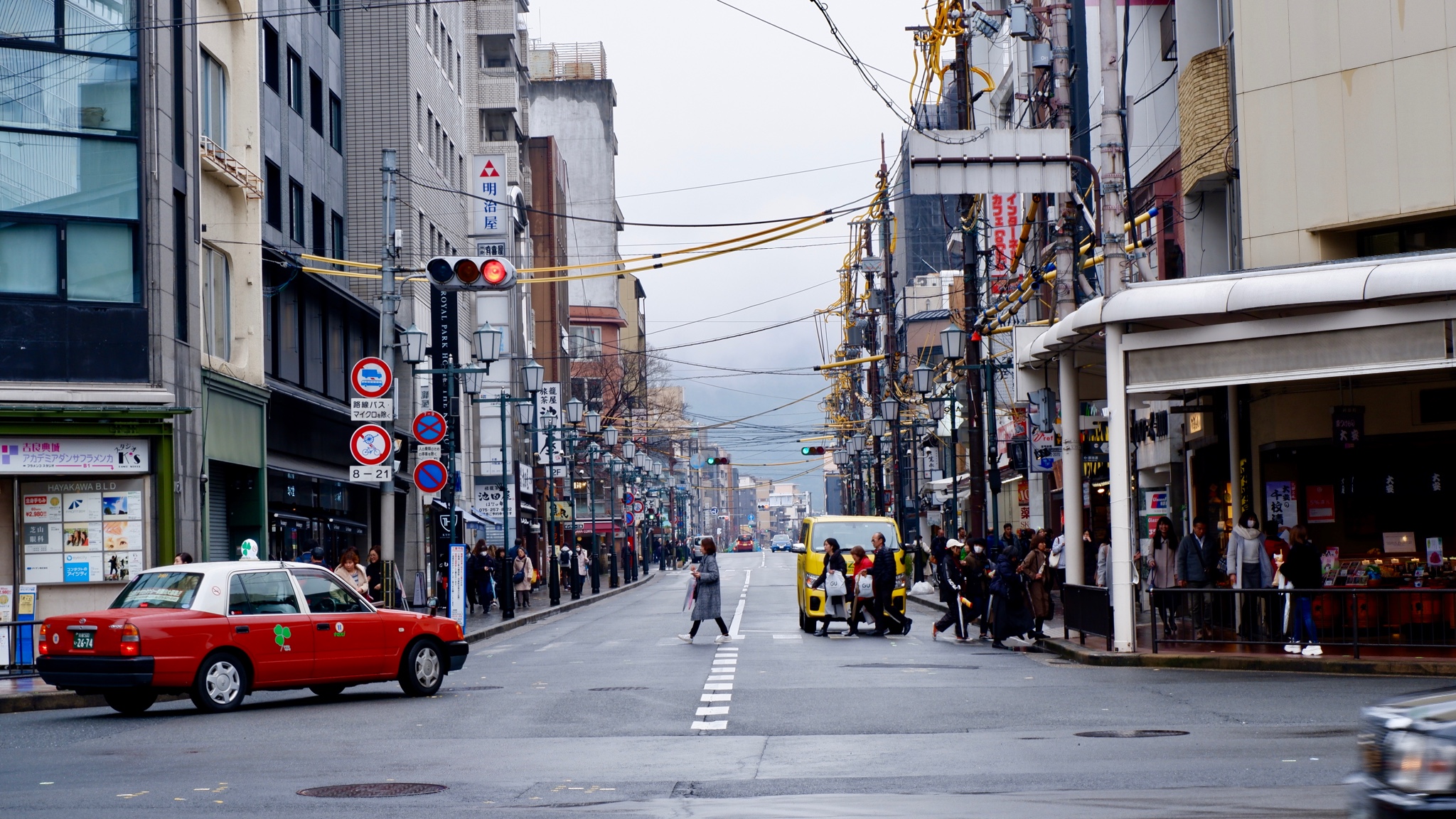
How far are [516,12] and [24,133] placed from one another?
169 feet

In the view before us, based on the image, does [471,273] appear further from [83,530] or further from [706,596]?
[83,530]

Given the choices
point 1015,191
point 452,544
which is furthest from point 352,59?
point 1015,191

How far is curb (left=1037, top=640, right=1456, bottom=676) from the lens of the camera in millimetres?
19531

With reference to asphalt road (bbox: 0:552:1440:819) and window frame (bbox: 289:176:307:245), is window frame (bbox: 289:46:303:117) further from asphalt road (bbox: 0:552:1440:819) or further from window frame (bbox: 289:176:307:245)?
asphalt road (bbox: 0:552:1440:819)

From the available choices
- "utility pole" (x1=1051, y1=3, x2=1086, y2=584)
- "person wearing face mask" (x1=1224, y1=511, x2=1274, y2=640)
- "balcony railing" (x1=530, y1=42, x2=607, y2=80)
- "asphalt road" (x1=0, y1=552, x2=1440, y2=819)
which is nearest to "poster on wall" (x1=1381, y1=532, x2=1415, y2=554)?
"person wearing face mask" (x1=1224, y1=511, x2=1274, y2=640)

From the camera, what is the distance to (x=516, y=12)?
76938 millimetres

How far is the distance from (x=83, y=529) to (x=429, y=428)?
245 inches

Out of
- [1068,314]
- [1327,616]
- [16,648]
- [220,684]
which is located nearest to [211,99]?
[16,648]

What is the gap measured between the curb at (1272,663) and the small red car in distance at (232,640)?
8.66 metres

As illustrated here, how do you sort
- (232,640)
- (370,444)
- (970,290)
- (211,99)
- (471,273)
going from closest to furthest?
(232,640), (471,273), (370,444), (211,99), (970,290)

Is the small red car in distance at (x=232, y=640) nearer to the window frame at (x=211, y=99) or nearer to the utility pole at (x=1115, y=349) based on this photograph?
the utility pole at (x=1115, y=349)

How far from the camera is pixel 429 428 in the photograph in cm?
3108

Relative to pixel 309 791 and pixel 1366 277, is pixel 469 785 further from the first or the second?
pixel 1366 277

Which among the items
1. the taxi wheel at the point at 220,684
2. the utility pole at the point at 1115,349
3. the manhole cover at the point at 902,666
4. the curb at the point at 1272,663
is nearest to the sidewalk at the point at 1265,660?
the curb at the point at 1272,663
